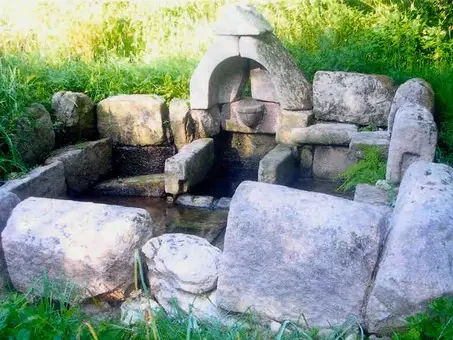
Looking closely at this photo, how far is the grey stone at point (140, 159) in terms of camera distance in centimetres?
698

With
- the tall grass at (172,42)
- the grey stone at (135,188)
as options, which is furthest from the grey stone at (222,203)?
the tall grass at (172,42)

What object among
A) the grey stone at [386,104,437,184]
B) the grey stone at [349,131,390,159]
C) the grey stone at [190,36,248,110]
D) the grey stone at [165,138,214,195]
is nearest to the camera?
the grey stone at [386,104,437,184]

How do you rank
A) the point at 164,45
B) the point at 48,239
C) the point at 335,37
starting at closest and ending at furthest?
the point at 48,239, the point at 335,37, the point at 164,45

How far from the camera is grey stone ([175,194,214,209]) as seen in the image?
6098 mm

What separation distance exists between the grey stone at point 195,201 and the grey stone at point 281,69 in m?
1.34

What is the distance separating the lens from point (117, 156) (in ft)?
23.0

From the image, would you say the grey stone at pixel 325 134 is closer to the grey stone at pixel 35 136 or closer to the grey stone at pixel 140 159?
the grey stone at pixel 140 159

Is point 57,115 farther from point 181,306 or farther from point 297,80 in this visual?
point 181,306

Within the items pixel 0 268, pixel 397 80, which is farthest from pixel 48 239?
pixel 397 80

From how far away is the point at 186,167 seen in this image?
6.18 metres

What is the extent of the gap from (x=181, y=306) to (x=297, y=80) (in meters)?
3.85

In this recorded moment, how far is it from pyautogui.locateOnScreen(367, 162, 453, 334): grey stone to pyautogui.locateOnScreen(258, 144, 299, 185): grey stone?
3125 mm

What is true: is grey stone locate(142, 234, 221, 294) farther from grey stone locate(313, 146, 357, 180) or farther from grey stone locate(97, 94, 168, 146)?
grey stone locate(97, 94, 168, 146)

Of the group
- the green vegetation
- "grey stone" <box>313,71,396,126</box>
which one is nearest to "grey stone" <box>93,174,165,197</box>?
"grey stone" <box>313,71,396,126</box>
